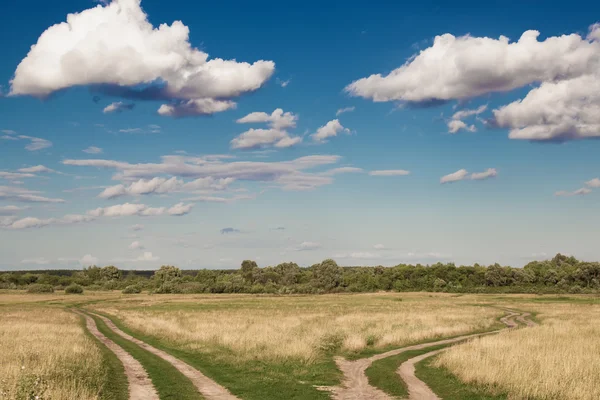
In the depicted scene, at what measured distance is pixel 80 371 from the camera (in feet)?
71.3

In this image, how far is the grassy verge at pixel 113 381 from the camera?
18766 millimetres

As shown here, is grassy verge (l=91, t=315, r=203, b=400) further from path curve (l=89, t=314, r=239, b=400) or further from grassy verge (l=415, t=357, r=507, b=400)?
grassy verge (l=415, t=357, r=507, b=400)

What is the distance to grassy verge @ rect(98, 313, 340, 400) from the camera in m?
19.9

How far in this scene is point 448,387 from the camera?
21.2m

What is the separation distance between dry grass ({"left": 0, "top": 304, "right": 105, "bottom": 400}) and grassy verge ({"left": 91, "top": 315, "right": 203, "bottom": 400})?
7.58 ft

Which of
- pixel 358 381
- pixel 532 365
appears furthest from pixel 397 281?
pixel 358 381

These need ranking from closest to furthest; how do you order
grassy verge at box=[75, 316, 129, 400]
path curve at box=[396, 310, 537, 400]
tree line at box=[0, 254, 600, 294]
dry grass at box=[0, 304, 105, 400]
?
1. dry grass at box=[0, 304, 105, 400]
2. grassy verge at box=[75, 316, 129, 400]
3. path curve at box=[396, 310, 537, 400]
4. tree line at box=[0, 254, 600, 294]

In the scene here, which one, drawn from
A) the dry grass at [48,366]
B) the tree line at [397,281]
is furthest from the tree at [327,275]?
the dry grass at [48,366]

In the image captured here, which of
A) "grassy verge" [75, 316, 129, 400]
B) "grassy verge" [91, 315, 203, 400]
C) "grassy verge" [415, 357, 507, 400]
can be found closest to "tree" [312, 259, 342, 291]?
"grassy verge" [91, 315, 203, 400]

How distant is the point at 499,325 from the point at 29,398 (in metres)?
43.4

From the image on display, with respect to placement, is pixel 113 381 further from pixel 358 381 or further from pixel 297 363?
pixel 358 381

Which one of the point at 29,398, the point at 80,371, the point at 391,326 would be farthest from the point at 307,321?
the point at 29,398

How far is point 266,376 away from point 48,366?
9.65 metres

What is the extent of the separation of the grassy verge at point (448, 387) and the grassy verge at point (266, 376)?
421 centimetres
